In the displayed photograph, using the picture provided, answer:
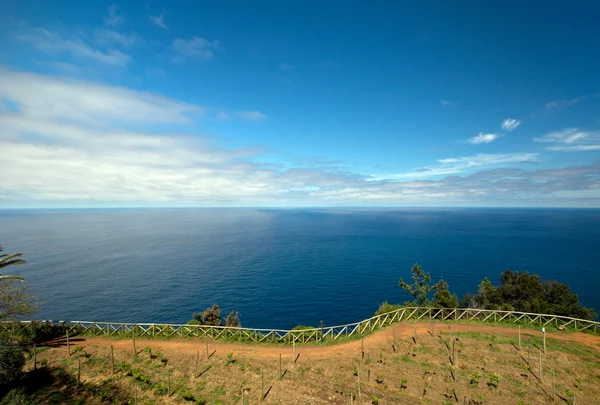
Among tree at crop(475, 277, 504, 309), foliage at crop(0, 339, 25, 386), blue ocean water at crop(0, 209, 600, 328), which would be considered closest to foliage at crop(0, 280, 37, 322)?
foliage at crop(0, 339, 25, 386)

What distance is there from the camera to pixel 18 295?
2806cm

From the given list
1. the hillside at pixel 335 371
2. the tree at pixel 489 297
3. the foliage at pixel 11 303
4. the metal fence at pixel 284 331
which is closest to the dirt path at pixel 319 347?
the hillside at pixel 335 371

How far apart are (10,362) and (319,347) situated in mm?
28270

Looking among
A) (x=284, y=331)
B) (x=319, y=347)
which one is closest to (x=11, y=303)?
(x=284, y=331)

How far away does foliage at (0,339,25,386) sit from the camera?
21.7 meters

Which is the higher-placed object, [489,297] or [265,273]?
[489,297]

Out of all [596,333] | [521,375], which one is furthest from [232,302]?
[596,333]

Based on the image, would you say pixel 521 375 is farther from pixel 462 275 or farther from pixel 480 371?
pixel 462 275

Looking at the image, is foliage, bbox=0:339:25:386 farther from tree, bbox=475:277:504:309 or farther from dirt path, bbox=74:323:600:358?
tree, bbox=475:277:504:309

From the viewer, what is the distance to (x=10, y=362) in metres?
22.9

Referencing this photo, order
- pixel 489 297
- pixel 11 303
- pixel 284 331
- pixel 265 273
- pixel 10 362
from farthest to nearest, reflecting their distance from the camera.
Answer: pixel 265 273
pixel 489 297
pixel 284 331
pixel 11 303
pixel 10 362

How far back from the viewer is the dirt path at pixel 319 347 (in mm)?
27016

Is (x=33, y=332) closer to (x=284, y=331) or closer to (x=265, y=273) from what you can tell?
(x=284, y=331)

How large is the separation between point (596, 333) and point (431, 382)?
23.5 m
